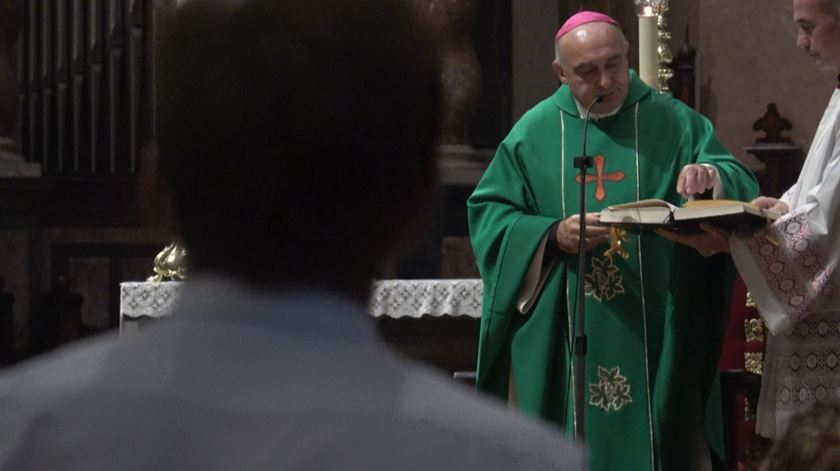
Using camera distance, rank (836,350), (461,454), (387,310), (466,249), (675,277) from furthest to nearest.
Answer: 1. (466,249)
2. (387,310)
3. (675,277)
4. (836,350)
5. (461,454)

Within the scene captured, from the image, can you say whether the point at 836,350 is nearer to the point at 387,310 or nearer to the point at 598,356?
the point at 598,356

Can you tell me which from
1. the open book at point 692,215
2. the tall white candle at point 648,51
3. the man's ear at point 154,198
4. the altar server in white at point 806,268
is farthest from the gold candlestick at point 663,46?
the man's ear at point 154,198

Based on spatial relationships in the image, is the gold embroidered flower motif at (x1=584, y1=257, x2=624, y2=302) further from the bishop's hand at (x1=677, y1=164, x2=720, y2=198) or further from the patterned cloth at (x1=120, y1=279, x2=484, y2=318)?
the patterned cloth at (x1=120, y1=279, x2=484, y2=318)

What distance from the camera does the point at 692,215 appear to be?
3906mm

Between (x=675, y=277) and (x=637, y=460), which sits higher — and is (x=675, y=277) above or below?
above

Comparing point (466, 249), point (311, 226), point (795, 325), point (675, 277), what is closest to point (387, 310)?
point (675, 277)

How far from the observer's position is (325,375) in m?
1.02

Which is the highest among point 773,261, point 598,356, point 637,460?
point 773,261

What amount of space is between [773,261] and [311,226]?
3185 mm

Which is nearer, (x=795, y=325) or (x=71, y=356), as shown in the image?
(x=71, y=356)

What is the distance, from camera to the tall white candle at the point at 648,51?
4.85m

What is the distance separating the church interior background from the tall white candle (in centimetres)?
243

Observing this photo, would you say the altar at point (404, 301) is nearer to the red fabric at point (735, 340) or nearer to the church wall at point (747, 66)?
the red fabric at point (735, 340)

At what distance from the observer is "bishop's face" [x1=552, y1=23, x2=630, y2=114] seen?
4.65 meters
